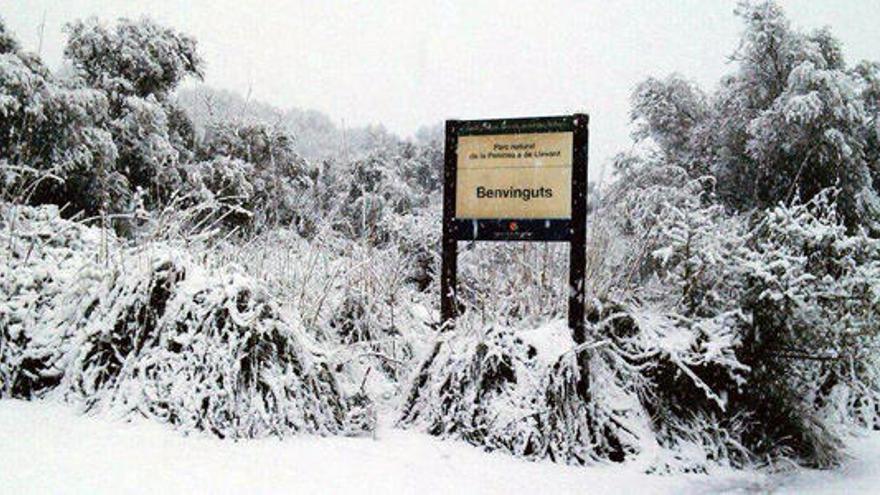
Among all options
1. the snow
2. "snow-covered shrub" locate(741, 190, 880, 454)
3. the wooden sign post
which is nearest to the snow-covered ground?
the snow

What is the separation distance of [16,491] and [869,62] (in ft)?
48.8

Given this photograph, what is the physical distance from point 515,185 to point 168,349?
2.26 metres

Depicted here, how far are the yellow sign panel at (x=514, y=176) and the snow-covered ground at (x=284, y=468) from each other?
1533 mm

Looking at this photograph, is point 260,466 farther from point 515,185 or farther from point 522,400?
point 515,185

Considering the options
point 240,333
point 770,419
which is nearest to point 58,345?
point 240,333

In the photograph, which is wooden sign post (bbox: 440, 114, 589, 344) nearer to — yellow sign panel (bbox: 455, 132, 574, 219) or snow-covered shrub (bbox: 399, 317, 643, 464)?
yellow sign panel (bbox: 455, 132, 574, 219)

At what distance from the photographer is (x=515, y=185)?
4.43 metres

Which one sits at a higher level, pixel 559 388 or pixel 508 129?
pixel 508 129

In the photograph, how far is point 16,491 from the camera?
2.29 meters

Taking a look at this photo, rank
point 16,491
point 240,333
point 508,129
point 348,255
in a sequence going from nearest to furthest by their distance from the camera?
point 16,491
point 240,333
point 508,129
point 348,255

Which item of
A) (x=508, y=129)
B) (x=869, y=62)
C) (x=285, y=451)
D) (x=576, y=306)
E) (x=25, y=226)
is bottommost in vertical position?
(x=285, y=451)

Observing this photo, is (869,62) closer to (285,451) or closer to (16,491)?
(285,451)

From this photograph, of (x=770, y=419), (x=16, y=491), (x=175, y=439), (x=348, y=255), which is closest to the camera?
(x=16, y=491)

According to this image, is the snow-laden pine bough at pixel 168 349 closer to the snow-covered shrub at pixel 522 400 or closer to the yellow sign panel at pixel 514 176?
the snow-covered shrub at pixel 522 400
